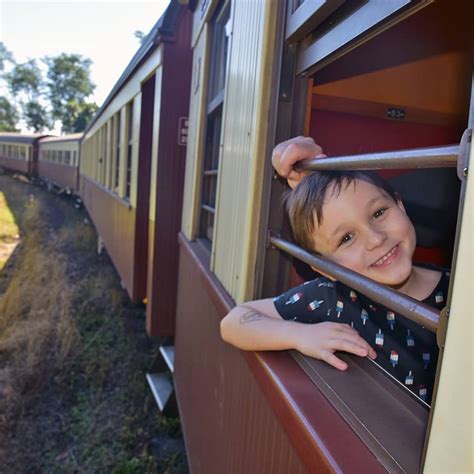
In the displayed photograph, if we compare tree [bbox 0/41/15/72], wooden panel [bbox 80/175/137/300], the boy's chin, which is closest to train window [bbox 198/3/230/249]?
the boy's chin

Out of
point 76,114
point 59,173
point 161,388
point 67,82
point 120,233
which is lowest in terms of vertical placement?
point 161,388

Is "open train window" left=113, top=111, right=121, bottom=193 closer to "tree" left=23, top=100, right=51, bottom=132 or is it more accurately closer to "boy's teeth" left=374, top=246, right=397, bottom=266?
"boy's teeth" left=374, top=246, right=397, bottom=266

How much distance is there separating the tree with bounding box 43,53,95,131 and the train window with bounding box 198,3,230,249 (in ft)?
221

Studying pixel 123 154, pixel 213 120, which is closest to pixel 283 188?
pixel 213 120

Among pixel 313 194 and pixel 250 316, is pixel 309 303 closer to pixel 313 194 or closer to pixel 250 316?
pixel 250 316

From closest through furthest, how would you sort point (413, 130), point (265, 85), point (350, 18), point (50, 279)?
1. point (350, 18)
2. point (265, 85)
3. point (413, 130)
4. point (50, 279)

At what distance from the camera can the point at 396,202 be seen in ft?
4.26

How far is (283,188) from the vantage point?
160 centimetres

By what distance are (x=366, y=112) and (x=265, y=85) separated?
81 cm

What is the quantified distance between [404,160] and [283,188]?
2.97ft

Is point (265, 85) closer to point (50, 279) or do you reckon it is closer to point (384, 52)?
point (384, 52)

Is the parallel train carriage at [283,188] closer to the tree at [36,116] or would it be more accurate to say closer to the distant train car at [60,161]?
the distant train car at [60,161]

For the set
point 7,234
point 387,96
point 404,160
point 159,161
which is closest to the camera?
point 404,160

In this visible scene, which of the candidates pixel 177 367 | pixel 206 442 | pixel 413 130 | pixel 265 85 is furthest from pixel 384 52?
pixel 177 367
